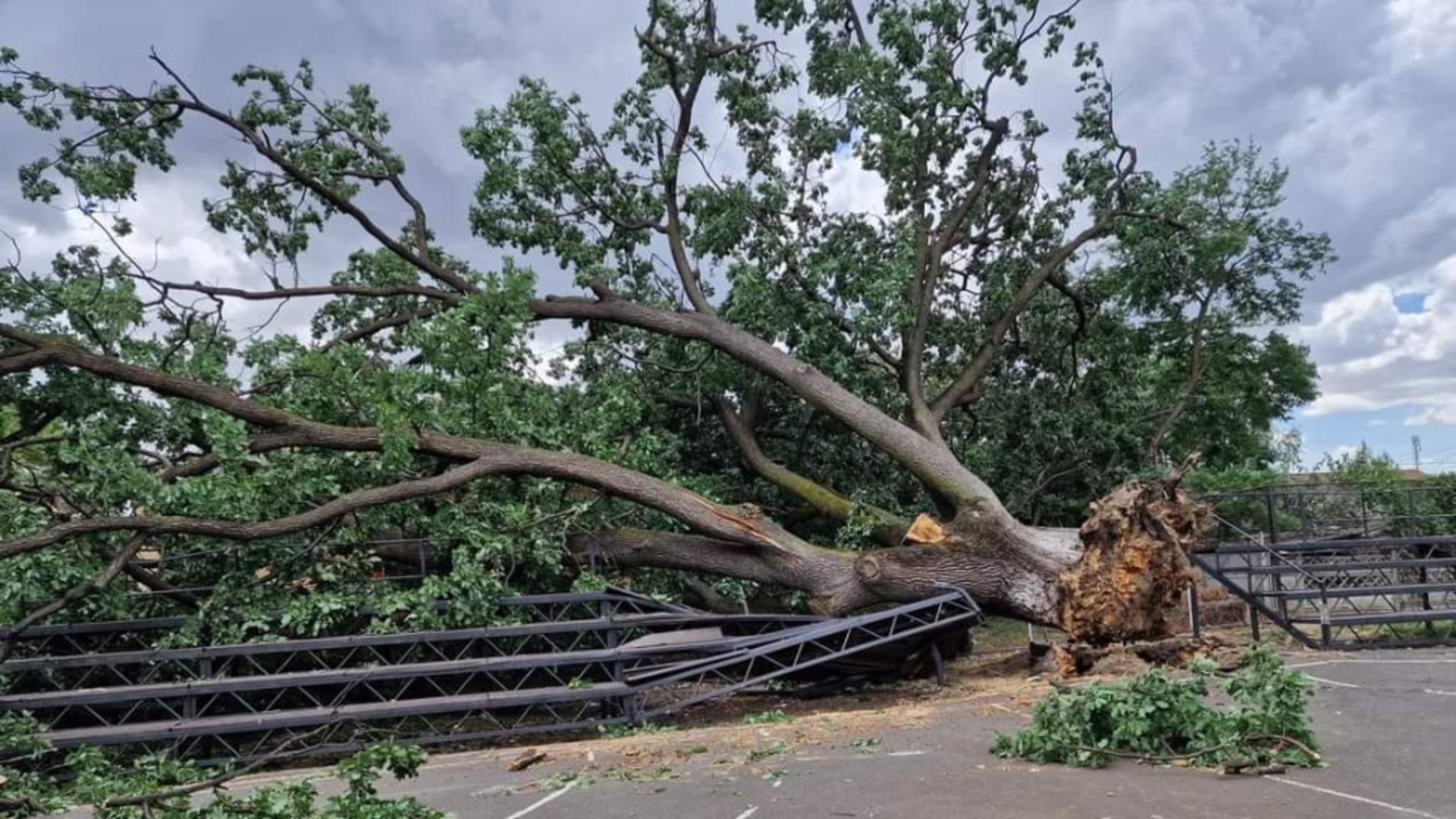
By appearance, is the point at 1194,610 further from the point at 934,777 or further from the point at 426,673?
the point at 426,673

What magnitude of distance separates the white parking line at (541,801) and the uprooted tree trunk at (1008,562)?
3.23 metres

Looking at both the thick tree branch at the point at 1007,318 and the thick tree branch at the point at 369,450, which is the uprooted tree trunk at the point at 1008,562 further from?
the thick tree branch at the point at 1007,318

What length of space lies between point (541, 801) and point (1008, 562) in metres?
5.41

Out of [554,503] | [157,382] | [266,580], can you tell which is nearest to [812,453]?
[554,503]

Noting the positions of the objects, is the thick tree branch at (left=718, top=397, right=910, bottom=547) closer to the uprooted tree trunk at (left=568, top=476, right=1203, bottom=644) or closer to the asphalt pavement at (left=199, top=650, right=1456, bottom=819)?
the uprooted tree trunk at (left=568, top=476, right=1203, bottom=644)

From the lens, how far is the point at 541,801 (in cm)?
Answer: 520

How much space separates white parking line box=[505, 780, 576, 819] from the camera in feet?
16.1

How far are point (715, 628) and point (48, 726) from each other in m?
5.51

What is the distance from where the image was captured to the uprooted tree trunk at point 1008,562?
843 centimetres

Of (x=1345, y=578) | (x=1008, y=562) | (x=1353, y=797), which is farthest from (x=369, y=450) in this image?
(x=1345, y=578)

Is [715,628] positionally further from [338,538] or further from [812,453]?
[812,453]

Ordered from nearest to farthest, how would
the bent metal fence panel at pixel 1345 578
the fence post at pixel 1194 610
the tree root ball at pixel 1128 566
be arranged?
the tree root ball at pixel 1128 566, the bent metal fence panel at pixel 1345 578, the fence post at pixel 1194 610

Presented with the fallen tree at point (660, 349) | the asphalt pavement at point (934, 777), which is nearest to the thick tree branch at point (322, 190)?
the fallen tree at point (660, 349)

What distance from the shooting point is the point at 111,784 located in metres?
4.75
